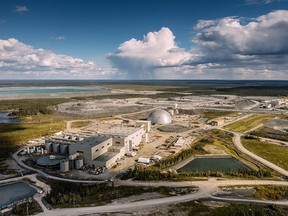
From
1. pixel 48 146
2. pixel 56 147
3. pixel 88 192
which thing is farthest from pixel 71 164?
pixel 48 146

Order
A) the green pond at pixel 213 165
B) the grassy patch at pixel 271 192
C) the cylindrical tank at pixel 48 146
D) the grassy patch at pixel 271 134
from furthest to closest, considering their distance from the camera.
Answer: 1. the grassy patch at pixel 271 134
2. the cylindrical tank at pixel 48 146
3. the green pond at pixel 213 165
4. the grassy patch at pixel 271 192

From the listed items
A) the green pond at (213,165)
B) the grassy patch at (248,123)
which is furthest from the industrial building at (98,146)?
the grassy patch at (248,123)

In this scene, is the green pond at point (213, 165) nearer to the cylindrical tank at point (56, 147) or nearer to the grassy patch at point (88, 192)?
the grassy patch at point (88, 192)

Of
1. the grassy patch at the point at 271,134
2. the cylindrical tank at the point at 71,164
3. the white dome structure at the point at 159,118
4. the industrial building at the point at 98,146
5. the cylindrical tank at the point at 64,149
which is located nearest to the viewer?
the cylindrical tank at the point at 71,164

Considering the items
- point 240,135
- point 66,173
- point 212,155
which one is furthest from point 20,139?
point 240,135

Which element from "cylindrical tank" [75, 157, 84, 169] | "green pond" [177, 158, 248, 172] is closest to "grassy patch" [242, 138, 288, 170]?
"green pond" [177, 158, 248, 172]

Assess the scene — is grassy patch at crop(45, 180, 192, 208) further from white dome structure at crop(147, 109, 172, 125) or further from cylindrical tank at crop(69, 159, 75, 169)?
white dome structure at crop(147, 109, 172, 125)
